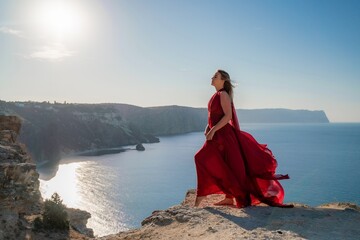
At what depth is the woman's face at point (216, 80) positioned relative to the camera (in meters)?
7.00

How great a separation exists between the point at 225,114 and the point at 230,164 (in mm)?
1000

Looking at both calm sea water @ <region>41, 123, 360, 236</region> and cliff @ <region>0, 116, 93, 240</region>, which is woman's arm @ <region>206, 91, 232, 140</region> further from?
calm sea water @ <region>41, 123, 360, 236</region>

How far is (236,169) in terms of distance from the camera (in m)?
6.62

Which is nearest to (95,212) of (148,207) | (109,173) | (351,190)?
(148,207)

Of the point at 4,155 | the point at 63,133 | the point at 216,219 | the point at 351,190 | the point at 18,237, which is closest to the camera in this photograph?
the point at 216,219

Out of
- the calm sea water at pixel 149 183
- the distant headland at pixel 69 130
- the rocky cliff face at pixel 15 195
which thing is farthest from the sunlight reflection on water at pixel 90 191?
the rocky cliff face at pixel 15 195

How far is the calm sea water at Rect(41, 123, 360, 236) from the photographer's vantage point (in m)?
54.6

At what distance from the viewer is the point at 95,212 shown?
187ft

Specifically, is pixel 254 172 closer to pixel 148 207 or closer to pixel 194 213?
pixel 194 213

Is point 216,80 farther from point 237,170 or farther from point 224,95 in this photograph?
point 237,170

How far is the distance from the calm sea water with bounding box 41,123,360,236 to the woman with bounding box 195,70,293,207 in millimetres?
44511

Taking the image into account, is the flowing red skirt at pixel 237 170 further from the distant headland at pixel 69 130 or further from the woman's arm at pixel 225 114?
the distant headland at pixel 69 130

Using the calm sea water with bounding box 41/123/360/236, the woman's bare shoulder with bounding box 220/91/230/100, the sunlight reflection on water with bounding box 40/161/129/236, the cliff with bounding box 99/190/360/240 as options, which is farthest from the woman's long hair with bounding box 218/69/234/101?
the calm sea water with bounding box 41/123/360/236

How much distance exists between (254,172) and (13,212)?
Answer: 705cm
